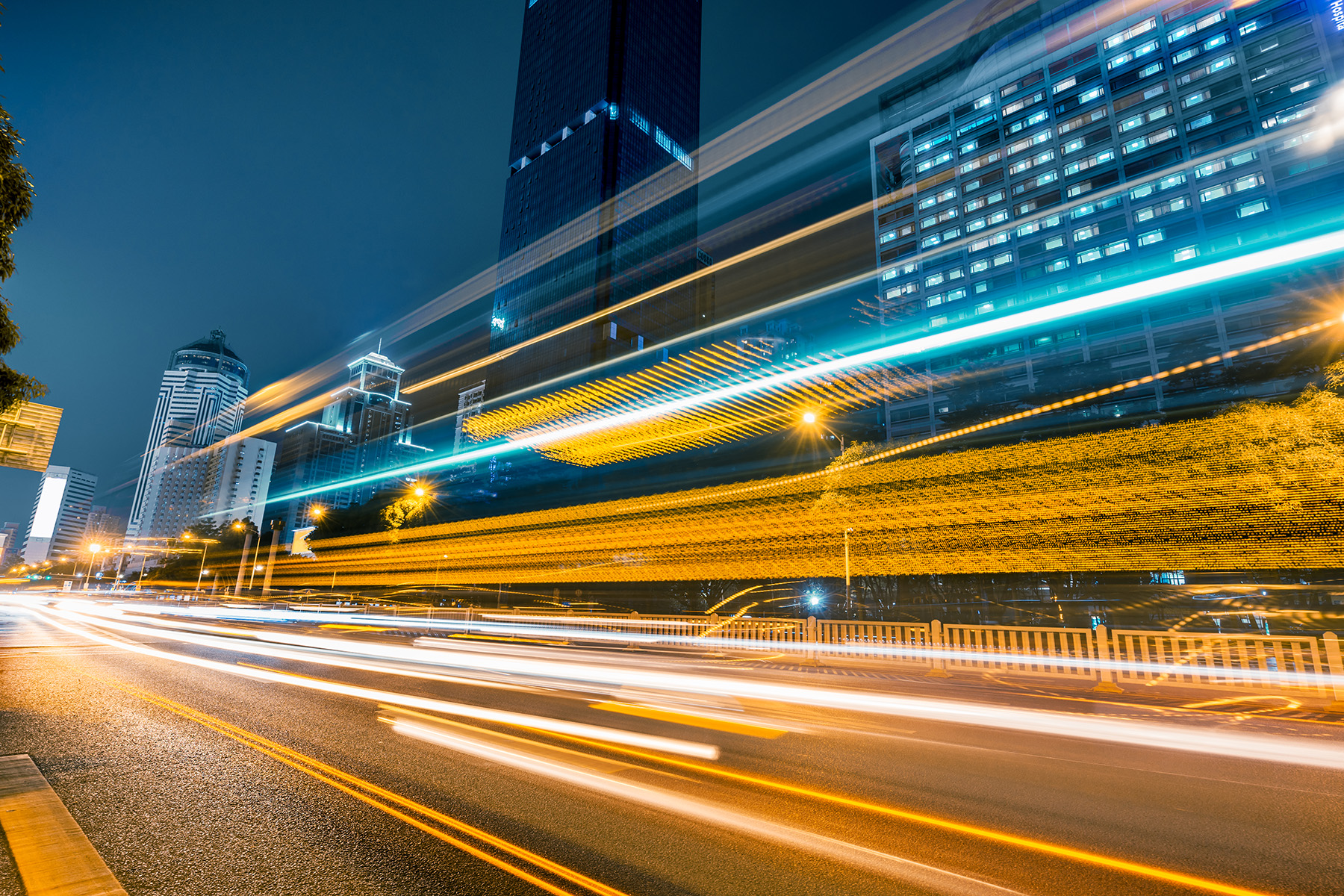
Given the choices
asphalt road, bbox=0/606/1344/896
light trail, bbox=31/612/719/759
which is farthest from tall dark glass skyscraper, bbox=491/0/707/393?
asphalt road, bbox=0/606/1344/896

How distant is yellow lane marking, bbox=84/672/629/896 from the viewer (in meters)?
3.56

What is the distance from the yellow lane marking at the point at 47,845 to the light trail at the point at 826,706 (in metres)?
4.38

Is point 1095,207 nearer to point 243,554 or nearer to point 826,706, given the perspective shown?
point 826,706

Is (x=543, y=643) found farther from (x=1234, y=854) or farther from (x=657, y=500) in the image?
(x=1234, y=854)

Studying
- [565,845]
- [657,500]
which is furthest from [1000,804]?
[657,500]

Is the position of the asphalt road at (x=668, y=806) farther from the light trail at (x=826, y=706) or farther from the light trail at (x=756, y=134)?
the light trail at (x=756, y=134)

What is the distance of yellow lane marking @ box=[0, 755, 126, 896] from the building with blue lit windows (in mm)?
57649

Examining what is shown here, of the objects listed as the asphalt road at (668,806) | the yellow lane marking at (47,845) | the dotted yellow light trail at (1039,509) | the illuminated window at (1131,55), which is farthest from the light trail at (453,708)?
the illuminated window at (1131,55)

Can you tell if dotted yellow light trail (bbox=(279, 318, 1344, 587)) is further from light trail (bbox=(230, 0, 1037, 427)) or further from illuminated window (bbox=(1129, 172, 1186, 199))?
illuminated window (bbox=(1129, 172, 1186, 199))

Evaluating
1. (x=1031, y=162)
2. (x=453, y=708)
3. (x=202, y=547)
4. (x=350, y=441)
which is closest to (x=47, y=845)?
(x=453, y=708)

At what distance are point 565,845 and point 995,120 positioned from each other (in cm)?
10381

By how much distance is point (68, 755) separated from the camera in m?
6.16

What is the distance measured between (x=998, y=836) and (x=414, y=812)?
4.55m

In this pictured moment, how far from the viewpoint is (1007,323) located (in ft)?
57.4
